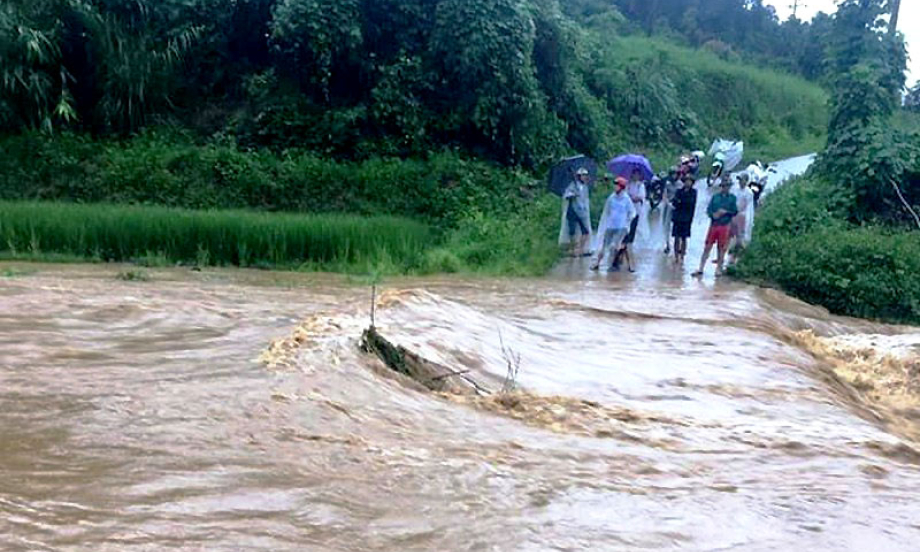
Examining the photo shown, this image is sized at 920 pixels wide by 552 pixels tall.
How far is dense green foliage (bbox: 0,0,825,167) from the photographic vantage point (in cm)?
1945

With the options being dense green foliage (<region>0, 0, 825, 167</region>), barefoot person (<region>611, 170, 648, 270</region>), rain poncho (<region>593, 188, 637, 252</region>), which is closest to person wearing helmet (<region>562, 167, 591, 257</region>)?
barefoot person (<region>611, 170, 648, 270</region>)

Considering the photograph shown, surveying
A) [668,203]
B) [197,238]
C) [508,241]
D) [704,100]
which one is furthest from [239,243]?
[704,100]

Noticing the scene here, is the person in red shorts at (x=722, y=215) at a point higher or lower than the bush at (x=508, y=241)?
higher

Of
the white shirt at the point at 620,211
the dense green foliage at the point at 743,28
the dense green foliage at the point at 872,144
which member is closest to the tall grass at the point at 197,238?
the white shirt at the point at 620,211

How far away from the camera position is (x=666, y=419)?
6723 millimetres

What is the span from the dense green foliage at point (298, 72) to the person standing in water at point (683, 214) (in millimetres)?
6668

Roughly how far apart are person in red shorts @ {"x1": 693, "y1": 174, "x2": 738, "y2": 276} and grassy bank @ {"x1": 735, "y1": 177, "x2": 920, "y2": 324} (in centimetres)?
55

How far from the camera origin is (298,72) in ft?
66.9

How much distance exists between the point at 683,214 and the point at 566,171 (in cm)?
405

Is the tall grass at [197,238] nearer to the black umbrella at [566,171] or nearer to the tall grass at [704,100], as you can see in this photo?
the black umbrella at [566,171]

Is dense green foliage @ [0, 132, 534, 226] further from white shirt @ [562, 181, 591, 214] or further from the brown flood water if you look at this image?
the brown flood water

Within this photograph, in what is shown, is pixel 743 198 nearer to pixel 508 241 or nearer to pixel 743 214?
pixel 743 214

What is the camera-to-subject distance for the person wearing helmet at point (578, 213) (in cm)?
1509

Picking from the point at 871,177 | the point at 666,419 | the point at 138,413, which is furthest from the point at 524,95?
the point at 138,413
